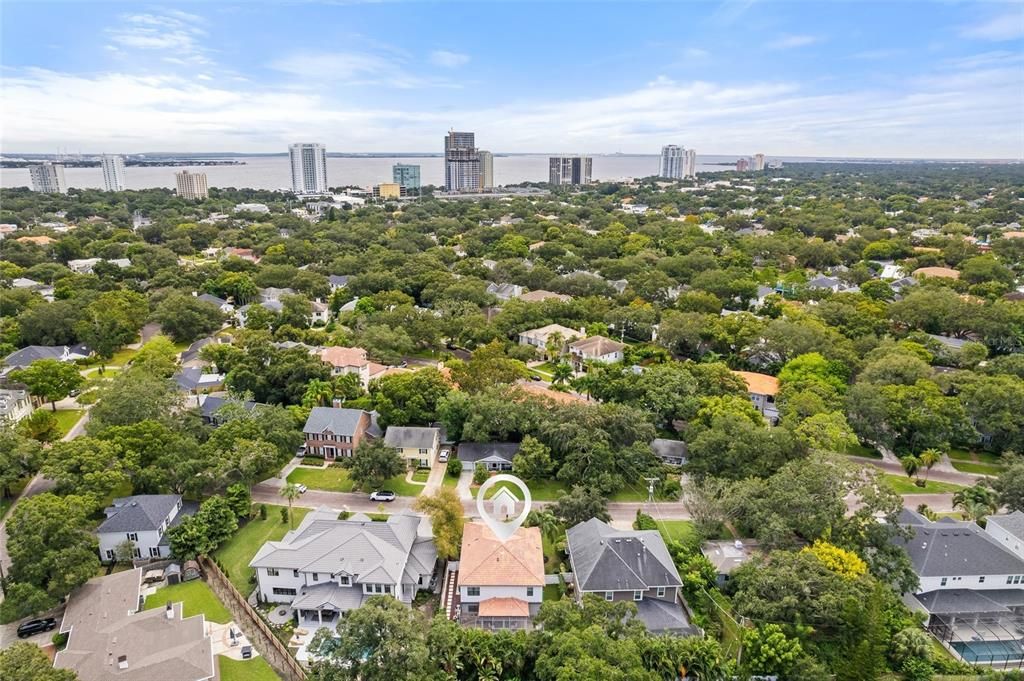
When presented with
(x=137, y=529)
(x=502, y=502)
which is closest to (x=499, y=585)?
(x=502, y=502)

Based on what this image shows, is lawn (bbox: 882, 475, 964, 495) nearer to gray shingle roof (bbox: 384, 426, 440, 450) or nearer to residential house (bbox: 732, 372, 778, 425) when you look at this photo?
residential house (bbox: 732, 372, 778, 425)

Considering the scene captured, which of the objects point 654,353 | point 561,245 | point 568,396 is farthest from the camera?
point 561,245

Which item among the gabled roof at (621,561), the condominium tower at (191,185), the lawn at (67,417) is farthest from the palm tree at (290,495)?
the condominium tower at (191,185)

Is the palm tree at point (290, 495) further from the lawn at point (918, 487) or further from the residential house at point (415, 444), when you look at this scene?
the lawn at point (918, 487)

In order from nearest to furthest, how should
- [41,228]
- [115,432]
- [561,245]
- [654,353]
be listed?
[115,432], [654,353], [561,245], [41,228]

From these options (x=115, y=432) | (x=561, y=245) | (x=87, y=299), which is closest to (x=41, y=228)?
(x=87, y=299)

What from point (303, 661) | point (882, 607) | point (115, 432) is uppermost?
point (115, 432)

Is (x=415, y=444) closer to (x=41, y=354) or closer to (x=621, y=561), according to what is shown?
(x=621, y=561)

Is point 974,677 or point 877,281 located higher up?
point 877,281

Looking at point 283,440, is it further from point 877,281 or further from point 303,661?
point 877,281
